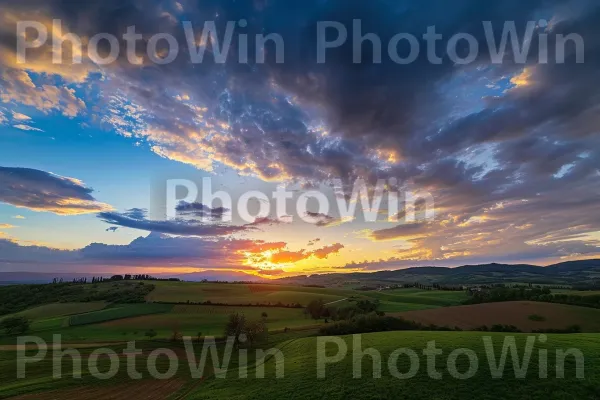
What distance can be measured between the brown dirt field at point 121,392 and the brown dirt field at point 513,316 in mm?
71554

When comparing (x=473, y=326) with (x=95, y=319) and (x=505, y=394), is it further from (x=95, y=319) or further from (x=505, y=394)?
(x=95, y=319)

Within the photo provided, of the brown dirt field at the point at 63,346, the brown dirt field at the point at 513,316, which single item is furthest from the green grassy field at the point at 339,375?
the brown dirt field at the point at 63,346

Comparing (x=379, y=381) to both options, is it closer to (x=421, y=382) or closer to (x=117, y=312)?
(x=421, y=382)

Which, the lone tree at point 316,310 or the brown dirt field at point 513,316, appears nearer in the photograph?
the brown dirt field at point 513,316

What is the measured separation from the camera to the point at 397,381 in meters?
36.0

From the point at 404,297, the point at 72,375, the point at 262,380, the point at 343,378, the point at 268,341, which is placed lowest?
the point at 404,297

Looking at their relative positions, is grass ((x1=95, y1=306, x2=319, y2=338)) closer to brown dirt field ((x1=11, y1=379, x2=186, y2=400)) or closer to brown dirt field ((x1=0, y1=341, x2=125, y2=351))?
brown dirt field ((x1=0, y1=341, x2=125, y2=351))

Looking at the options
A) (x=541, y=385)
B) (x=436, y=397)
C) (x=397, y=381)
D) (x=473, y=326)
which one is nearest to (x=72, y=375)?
(x=397, y=381)

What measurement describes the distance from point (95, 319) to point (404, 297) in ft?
537

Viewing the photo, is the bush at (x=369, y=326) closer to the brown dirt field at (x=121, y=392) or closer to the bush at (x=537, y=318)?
the bush at (x=537, y=318)

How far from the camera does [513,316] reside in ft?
307

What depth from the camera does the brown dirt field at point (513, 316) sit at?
289 ft

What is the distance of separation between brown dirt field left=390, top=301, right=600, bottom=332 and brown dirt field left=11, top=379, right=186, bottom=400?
235 feet

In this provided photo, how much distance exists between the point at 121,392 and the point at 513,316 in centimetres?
10298
